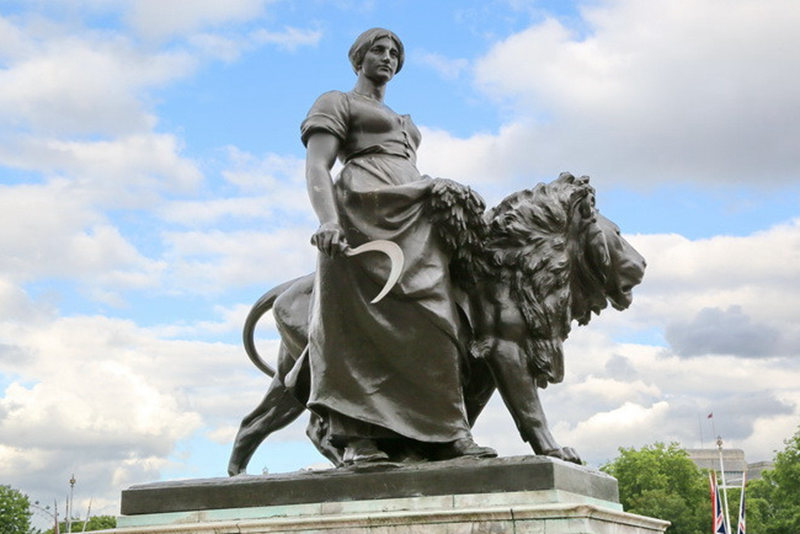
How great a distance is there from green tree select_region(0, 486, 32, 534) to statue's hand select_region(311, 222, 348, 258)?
4396 cm

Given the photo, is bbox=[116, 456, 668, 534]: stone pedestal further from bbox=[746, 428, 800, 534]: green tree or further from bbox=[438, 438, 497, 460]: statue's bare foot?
bbox=[746, 428, 800, 534]: green tree

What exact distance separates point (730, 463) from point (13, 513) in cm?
8843

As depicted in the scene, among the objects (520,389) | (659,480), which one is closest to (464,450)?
(520,389)

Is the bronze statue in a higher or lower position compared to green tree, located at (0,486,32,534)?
lower

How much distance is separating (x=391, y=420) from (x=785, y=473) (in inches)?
1664

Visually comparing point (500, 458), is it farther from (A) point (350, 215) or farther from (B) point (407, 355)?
(A) point (350, 215)

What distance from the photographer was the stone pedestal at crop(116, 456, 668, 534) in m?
6.65

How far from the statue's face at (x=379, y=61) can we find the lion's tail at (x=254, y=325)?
1.93 meters

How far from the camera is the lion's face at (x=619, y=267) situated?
27.5ft

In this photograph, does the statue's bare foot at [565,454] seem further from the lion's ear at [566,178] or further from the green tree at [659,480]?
the green tree at [659,480]

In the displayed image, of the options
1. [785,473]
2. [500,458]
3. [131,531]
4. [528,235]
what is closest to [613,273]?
[528,235]

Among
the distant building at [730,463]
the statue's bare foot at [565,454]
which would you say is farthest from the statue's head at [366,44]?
the distant building at [730,463]

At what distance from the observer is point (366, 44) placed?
8.59m

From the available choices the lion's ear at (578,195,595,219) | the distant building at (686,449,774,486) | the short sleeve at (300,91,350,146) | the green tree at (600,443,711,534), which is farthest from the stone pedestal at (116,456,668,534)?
the distant building at (686,449,774,486)
